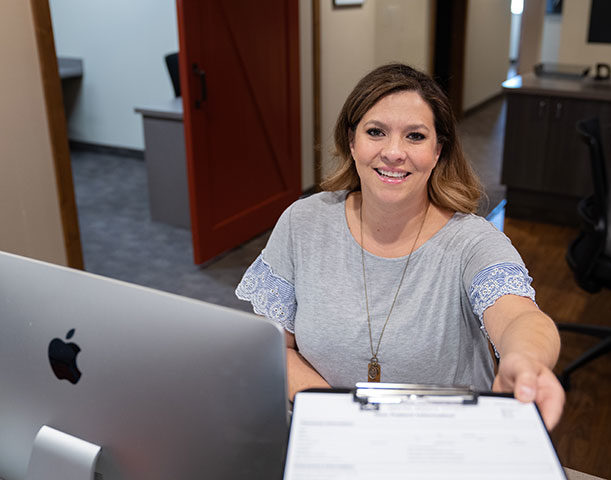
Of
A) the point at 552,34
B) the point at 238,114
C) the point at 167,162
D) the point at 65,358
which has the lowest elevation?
the point at 167,162

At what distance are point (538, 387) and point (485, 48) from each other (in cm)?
723

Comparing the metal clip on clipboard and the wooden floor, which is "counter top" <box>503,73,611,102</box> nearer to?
the wooden floor

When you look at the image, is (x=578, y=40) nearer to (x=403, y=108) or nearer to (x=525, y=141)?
(x=525, y=141)

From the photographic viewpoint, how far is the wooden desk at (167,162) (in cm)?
404

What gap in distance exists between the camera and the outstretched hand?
2.39 ft

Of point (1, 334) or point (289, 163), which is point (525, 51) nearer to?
point (289, 163)

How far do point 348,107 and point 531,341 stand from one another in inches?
25.8

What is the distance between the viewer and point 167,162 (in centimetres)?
414

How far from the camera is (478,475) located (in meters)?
0.62

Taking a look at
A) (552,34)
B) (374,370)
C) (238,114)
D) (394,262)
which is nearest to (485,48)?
(552,34)

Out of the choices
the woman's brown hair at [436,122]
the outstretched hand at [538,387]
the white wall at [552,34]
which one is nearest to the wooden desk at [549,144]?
the woman's brown hair at [436,122]

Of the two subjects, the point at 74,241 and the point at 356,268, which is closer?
the point at 356,268

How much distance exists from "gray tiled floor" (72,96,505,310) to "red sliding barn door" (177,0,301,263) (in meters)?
0.14

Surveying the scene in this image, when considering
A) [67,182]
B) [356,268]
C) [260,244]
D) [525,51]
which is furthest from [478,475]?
[525,51]
